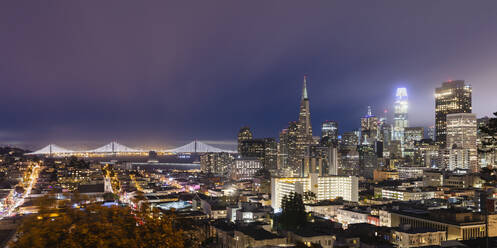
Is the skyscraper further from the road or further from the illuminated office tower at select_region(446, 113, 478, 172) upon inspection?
the road

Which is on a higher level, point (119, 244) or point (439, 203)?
point (119, 244)

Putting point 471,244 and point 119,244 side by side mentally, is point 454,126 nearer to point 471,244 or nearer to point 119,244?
point 471,244

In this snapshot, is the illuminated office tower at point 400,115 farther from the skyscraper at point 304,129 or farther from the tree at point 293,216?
the tree at point 293,216

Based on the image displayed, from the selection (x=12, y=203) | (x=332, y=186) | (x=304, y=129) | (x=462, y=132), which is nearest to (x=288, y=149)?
(x=304, y=129)

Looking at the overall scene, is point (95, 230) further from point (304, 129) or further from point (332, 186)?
point (304, 129)

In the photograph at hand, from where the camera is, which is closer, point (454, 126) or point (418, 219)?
point (418, 219)

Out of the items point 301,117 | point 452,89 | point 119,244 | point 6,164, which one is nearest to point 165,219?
point 119,244

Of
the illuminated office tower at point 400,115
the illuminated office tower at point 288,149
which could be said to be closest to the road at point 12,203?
the illuminated office tower at point 288,149
